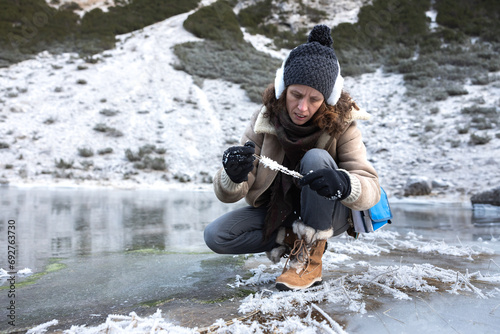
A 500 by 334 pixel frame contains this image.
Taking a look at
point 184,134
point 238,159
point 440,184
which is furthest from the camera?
point 184,134

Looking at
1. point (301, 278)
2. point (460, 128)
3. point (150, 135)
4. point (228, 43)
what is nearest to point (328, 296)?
point (301, 278)

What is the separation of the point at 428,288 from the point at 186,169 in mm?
8298

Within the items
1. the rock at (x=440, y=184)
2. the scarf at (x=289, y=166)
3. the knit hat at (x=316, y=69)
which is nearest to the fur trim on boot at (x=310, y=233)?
the scarf at (x=289, y=166)

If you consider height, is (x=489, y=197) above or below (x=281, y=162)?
below

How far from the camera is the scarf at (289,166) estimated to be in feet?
5.71

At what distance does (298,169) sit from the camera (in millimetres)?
1836

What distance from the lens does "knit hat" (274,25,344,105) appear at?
1.67m

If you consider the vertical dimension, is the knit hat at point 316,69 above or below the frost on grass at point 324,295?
above

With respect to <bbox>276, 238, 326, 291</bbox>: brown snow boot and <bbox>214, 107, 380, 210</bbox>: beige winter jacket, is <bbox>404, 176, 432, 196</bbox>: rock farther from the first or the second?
<bbox>276, 238, 326, 291</bbox>: brown snow boot

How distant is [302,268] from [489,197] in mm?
4541

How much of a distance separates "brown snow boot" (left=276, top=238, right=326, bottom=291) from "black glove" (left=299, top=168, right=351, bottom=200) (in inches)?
13.9

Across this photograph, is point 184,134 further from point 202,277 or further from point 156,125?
point 202,277

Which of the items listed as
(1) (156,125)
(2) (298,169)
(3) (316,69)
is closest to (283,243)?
(2) (298,169)

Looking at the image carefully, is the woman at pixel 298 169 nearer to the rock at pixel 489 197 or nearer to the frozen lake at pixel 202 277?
the frozen lake at pixel 202 277
